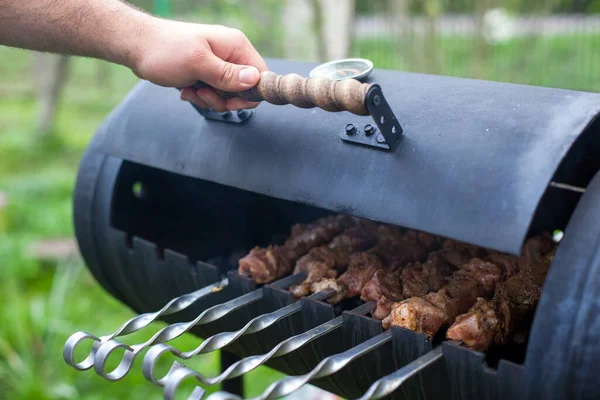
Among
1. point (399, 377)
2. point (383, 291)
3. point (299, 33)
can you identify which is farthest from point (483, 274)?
point (299, 33)

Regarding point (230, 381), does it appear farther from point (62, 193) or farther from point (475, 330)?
point (62, 193)

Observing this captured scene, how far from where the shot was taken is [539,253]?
65.3 inches

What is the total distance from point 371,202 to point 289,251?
0.59 m

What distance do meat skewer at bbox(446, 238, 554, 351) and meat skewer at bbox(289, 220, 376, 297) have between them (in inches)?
16.2

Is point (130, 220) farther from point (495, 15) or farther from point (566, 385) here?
point (495, 15)

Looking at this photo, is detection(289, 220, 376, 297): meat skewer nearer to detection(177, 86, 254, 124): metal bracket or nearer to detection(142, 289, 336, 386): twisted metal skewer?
detection(142, 289, 336, 386): twisted metal skewer

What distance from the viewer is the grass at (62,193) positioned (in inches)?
125

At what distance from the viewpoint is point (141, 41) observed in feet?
5.21

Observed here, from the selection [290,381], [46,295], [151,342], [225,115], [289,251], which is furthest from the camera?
[46,295]

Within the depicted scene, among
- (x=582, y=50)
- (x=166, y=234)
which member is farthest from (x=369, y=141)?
(x=582, y=50)

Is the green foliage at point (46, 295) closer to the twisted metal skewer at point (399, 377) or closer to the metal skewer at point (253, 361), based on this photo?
the metal skewer at point (253, 361)

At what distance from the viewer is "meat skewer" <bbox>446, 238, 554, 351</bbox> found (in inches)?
51.4

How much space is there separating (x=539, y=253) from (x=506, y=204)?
0.60m

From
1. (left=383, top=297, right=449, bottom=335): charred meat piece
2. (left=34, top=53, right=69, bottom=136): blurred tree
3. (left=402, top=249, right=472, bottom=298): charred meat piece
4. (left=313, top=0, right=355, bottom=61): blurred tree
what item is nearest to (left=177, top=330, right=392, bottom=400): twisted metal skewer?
(left=383, top=297, right=449, bottom=335): charred meat piece
